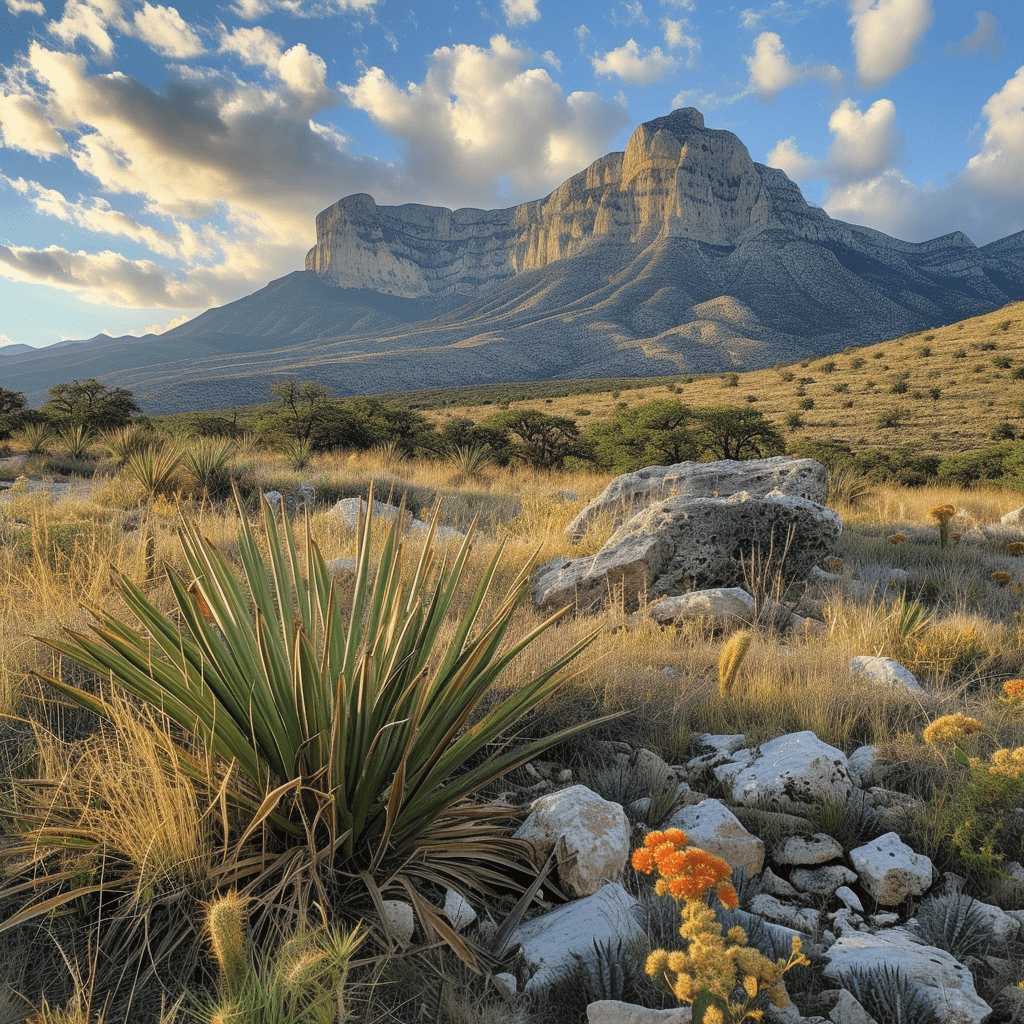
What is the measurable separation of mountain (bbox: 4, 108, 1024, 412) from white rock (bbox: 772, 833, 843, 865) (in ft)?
220

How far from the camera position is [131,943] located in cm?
166

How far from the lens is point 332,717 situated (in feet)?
5.77

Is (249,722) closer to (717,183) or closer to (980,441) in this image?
(980,441)

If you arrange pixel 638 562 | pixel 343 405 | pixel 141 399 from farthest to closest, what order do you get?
pixel 141 399 < pixel 343 405 < pixel 638 562

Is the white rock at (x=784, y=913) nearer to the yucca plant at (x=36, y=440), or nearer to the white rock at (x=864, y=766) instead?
the white rock at (x=864, y=766)

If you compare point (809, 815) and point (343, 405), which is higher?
point (343, 405)

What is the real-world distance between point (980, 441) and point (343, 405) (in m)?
17.2

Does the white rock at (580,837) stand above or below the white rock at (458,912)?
above

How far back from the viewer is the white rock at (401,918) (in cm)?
168

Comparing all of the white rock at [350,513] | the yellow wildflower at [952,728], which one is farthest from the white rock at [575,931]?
the white rock at [350,513]

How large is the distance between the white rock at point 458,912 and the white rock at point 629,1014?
0.47 metres

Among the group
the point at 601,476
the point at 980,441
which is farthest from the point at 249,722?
the point at 980,441

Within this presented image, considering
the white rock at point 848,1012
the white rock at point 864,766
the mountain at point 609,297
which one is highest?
the mountain at point 609,297

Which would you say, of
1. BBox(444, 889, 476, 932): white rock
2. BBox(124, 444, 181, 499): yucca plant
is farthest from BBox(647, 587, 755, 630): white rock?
BBox(124, 444, 181, 499): yucca plant
